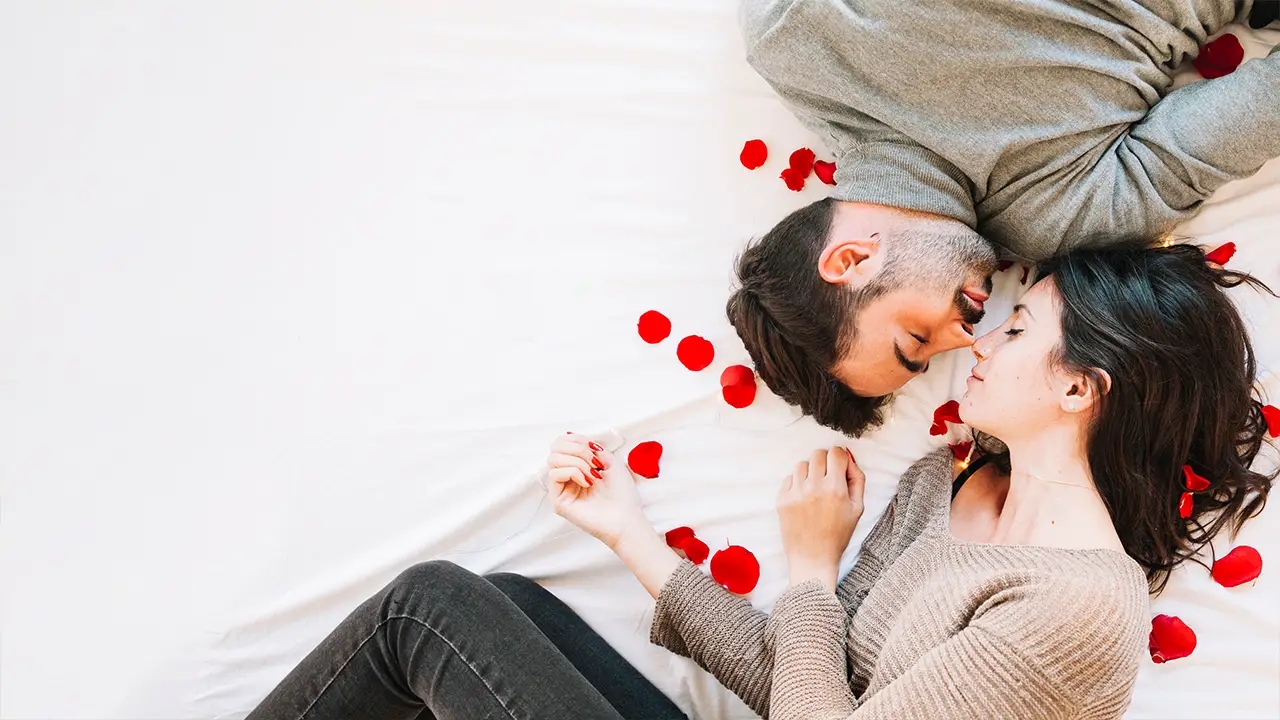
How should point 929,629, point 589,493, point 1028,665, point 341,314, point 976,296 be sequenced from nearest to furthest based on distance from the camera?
point 1028,665 → point 929,629 → point 976,296 → point 589,493 → point 341,314

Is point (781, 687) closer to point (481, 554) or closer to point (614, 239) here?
point (481, 554)

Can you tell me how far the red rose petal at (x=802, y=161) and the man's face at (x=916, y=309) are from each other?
0.29 m

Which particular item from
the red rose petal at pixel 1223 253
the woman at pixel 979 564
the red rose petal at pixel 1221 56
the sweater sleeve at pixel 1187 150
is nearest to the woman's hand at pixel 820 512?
the woman at pixel 979 564

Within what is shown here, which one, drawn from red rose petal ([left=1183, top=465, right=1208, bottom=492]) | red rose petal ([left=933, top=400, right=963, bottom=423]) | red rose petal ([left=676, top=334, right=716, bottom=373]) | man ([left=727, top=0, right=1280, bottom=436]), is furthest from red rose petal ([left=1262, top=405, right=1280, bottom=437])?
red rose petal ([left=676, top=334, right=716, bottom=373])

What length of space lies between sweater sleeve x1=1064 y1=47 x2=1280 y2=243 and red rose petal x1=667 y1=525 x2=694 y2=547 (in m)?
0.89

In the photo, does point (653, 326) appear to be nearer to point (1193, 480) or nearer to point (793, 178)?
point (793, 178)

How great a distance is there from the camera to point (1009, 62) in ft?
4.89

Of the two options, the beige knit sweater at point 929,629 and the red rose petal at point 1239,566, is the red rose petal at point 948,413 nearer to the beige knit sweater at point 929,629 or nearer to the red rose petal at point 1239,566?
the beige knit sweater at point 929,629

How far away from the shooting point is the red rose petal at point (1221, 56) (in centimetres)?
161

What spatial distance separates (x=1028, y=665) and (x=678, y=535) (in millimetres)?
682

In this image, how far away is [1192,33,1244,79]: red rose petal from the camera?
1.61 m

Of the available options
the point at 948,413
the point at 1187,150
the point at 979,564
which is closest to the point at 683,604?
the point at 979,564

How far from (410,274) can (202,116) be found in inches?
21.3

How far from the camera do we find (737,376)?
175 cm
